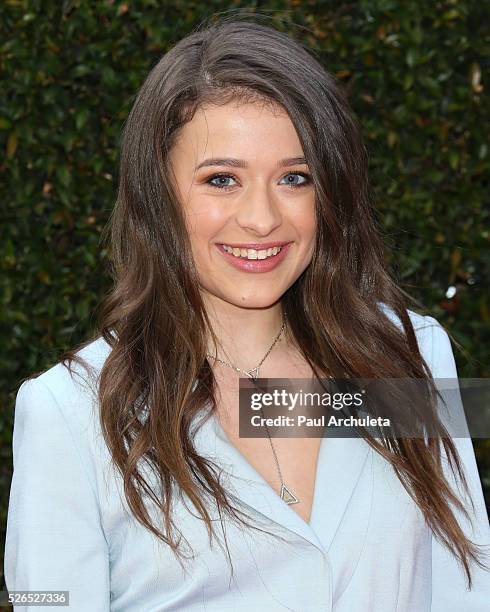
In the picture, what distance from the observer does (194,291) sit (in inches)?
86.6

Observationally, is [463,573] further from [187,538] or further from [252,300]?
[252,300]

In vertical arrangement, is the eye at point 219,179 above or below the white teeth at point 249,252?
above

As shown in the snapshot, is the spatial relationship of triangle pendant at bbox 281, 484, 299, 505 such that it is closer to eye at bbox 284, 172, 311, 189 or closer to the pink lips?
the pink lips

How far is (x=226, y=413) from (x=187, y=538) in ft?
1.06

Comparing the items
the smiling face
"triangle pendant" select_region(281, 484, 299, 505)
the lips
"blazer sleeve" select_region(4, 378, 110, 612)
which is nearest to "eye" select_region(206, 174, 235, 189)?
the smiling face

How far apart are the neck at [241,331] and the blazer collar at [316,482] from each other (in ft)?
0.65

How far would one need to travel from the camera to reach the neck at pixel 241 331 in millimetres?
2289

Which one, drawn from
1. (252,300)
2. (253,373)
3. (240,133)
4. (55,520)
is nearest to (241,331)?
(253,373)

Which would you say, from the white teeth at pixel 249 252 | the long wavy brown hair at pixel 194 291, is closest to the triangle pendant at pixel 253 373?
the long wavy brown hair at pixel 194 291

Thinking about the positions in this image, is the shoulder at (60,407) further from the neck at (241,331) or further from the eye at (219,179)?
the eye at (219,179)

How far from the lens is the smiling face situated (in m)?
2.05

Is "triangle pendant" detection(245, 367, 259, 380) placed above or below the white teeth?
below

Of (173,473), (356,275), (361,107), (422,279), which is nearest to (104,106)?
(361,107)

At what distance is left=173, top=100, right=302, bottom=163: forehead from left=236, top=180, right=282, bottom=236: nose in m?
0.07
